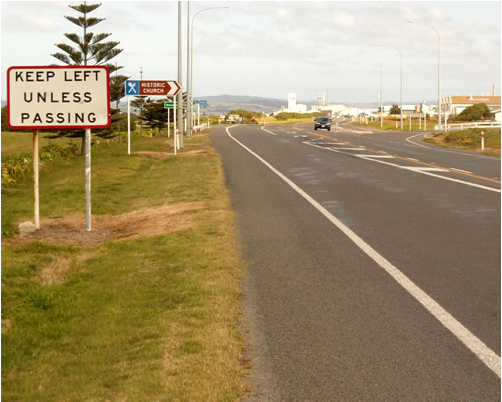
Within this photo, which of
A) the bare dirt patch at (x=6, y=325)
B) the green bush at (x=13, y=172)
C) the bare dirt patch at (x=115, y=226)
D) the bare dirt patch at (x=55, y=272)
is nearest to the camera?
the bare dirt patch at (x=6, y=325)

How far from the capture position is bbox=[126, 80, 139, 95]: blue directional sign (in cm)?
2705

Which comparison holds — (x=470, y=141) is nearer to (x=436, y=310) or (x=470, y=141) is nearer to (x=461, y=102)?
(x=436, y=310)

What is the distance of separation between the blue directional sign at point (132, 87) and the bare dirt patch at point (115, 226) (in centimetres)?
1381

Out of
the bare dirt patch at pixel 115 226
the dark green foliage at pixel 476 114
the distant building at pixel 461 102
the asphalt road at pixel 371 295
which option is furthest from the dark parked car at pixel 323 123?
the distant building at pixel 461 102

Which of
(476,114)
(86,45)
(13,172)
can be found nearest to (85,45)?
(86,45)

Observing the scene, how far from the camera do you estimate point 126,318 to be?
6.37m

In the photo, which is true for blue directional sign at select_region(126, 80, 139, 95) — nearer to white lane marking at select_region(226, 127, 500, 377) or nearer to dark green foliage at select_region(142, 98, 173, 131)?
white lane marking at select_region(226, 127, 500, 377)

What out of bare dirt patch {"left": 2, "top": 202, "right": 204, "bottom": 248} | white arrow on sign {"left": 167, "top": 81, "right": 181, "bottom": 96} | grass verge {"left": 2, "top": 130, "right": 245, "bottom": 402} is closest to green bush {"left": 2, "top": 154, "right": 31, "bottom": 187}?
white arrow on sign {"left": 167, "top": 81, "right": 181, "bottom": 96}

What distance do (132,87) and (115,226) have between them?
615 inches

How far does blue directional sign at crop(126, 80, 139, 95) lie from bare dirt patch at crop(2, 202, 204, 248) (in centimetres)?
1381

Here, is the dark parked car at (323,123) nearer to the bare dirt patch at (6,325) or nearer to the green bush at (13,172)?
the green bush at (13,172)

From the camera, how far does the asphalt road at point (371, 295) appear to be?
4.86 meters

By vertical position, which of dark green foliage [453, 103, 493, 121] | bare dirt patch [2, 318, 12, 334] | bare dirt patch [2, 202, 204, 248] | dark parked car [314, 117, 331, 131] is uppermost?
dark green foliage [453, 103, 493, 121]

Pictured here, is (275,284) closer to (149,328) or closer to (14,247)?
(149,328)
